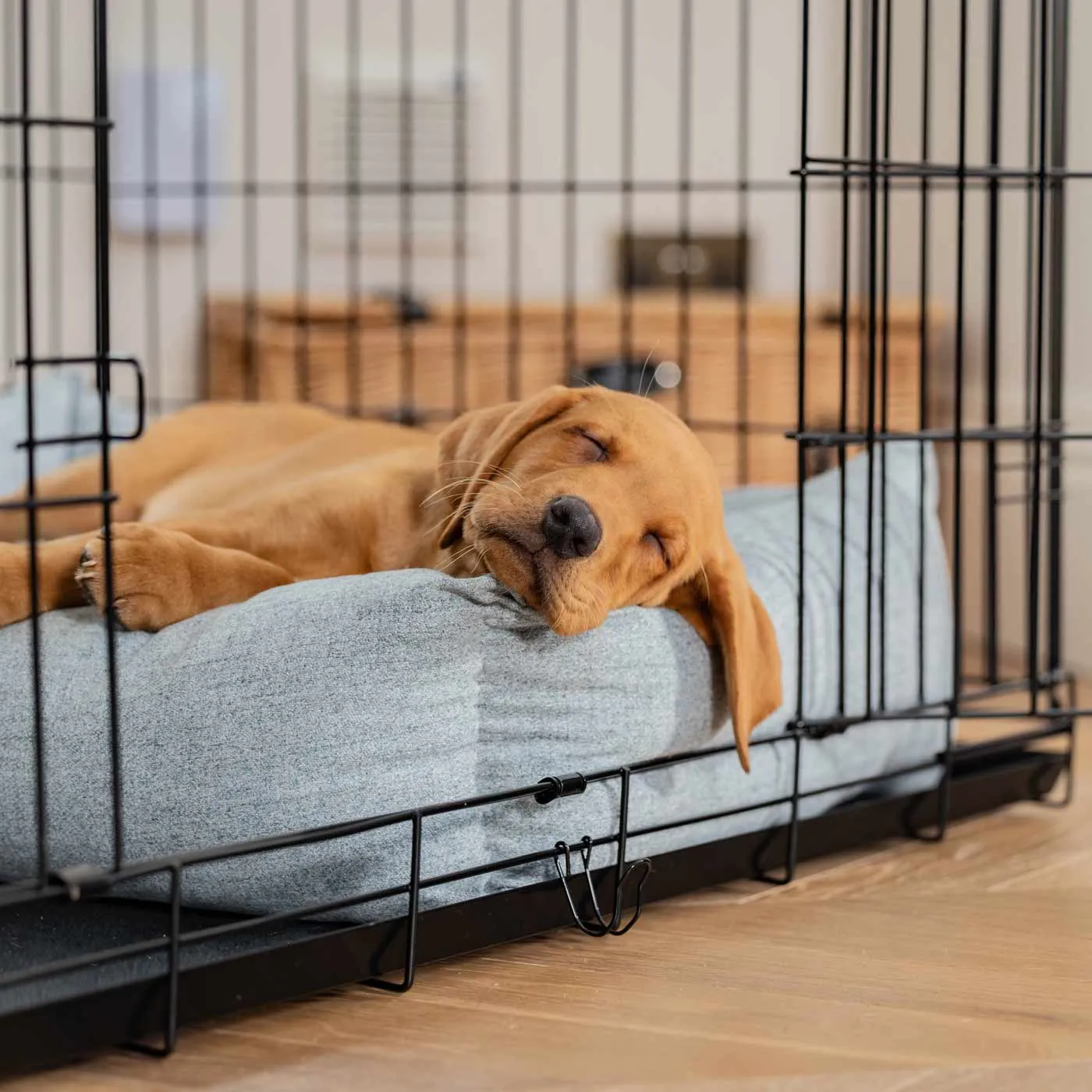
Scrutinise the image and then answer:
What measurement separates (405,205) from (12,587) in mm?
2841

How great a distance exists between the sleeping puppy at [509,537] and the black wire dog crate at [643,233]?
221 millimetres

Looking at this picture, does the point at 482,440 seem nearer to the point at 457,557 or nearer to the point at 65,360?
the point at 457,557

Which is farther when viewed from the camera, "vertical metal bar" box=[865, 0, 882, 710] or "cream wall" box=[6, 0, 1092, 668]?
"cream wall" box=[6, 0, 1092, 668]

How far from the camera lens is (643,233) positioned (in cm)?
519

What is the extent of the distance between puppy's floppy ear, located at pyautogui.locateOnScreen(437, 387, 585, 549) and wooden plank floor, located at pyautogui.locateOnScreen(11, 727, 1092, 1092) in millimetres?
515

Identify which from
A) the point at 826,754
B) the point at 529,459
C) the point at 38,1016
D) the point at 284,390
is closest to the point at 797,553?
the point at 826,754

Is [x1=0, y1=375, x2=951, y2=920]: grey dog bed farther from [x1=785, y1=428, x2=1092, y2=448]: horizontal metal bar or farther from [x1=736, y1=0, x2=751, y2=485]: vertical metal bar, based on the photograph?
[x1=736, y1=0, x2=751, y2=485]: vertical metal bar

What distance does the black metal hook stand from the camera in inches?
68.2

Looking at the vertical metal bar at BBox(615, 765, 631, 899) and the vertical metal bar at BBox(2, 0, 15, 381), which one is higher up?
the vertical metal bar at BBox(2, 0, 15, 381)

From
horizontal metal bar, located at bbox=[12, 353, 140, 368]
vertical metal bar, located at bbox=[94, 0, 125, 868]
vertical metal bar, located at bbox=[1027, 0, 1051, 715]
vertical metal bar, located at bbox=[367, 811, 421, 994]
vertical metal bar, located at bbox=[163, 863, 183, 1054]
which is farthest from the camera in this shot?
vertical metal bar, located at bbox=[1027, 0, 1051, 715]

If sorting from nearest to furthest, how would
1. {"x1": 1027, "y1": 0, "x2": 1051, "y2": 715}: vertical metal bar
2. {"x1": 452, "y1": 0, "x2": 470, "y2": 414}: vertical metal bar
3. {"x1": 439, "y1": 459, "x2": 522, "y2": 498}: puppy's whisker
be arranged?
{"x1": 439, "y1": 459, "x2": 522, "y2": 498}: puppy's whisker, {"x1": 1027, "y1": 0, "x2": 1051, "y2": 715}: vertical metal bar, {"x1": 452, "y1": 0, "x2": 470, "y2": 414}: vertical metal bar

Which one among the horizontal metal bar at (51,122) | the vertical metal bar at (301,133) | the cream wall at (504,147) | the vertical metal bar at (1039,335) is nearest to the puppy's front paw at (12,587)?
the horizontal metal bar at (51,122)

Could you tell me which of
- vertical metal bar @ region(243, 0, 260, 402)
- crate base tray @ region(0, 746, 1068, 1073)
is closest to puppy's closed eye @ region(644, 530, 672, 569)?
crate base tray @ region(0, 746, 1068, 1073)

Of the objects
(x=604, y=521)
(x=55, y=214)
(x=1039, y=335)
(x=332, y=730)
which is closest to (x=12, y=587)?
(x=332, y=730)
